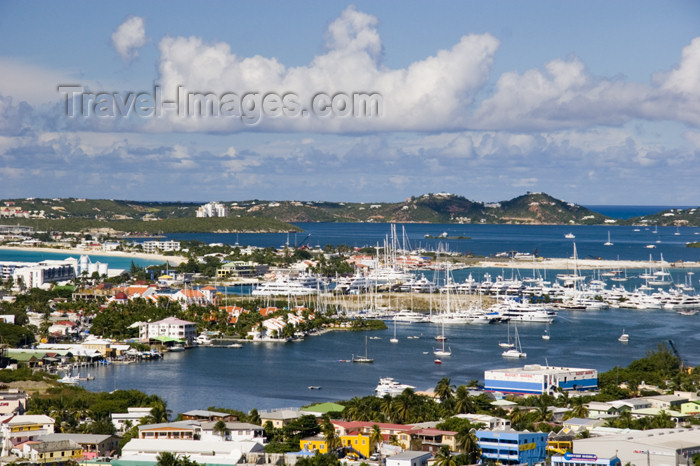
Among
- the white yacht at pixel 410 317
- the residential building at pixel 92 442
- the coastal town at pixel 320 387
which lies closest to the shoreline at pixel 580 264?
the coastal town at pixel 320 387

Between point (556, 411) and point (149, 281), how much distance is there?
149 feet

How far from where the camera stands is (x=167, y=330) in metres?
47.1

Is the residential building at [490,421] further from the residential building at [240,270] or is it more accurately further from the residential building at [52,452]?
the residential building at [240,270]

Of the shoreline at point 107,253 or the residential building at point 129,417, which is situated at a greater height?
the shoreline at point 107,253

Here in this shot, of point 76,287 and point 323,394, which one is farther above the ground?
point 76,287

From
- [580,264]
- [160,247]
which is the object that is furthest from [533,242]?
[160,247]

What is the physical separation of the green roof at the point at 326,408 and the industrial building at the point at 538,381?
709 centimetres

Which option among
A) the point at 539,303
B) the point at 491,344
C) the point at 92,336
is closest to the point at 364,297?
the point at 539,303

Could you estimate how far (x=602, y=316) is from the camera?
58.8m

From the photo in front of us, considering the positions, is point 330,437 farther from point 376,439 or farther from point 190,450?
point 190,450

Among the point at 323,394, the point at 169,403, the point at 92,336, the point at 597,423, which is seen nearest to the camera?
the point at 597,423

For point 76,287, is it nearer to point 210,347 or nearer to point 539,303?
→ point 210,347

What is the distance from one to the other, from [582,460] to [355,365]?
18603 millimetres

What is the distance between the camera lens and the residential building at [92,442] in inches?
939
